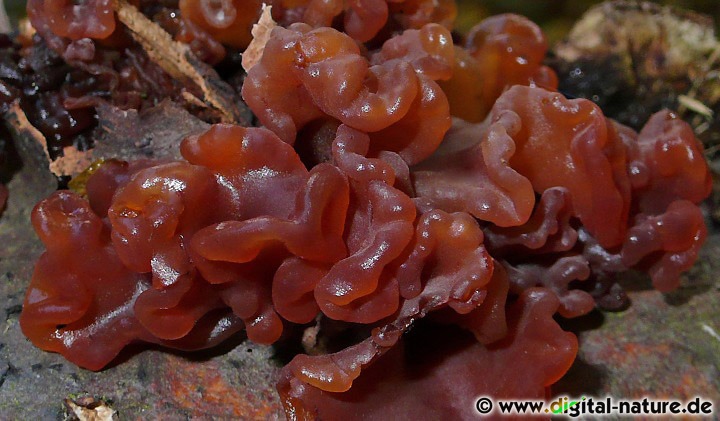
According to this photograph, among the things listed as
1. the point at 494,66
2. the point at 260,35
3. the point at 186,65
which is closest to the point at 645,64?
the point at 494,66

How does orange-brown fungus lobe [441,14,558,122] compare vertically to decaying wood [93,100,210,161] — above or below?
above

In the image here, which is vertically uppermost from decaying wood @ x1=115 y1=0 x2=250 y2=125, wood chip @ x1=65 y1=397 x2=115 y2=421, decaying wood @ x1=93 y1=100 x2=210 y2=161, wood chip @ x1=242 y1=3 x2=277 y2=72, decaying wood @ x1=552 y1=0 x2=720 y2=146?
wood chip @ x1=242 y1=3 x2=277 y2=72

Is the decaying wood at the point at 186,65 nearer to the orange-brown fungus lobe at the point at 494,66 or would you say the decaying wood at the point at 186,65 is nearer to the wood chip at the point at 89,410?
the orange-brown fungus lobe at the point at 494,66

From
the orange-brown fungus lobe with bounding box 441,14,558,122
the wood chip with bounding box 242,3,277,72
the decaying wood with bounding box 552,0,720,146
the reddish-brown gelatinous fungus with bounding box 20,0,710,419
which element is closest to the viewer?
Answer: the reddish-brown gelatinous fungus with bounding box 20,0,710,419

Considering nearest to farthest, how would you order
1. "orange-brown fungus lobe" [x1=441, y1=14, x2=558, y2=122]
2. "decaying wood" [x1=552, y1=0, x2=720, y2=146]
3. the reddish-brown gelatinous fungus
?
1. the reddish-brown gelatinous fungus
2. "orange-brown fungus lobe" [x1=441, y1=14, x2=558, y2=122]
3. "decaying wood" [x1=552, y1=0, x2=720, y2=146]

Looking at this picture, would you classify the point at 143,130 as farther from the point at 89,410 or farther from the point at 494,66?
the point at 494,66

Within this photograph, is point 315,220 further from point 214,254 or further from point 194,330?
point 194,330

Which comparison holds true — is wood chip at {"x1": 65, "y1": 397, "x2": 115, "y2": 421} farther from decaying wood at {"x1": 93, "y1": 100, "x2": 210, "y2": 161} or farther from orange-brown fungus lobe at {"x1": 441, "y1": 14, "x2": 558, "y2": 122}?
orange-brown fungus lobe at {"x1": 441, "y1": 14, "x2": 558, "y2": 122}

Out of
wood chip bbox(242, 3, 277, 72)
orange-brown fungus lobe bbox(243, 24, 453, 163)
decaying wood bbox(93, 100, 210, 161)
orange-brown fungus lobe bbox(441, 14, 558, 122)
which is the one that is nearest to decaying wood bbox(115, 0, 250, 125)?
decaying wood bbox(93, 100, 210, 161)

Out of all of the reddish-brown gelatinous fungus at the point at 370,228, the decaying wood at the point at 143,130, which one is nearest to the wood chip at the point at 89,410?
the reddish-brown gelatinous fungus at the point at 370,228
